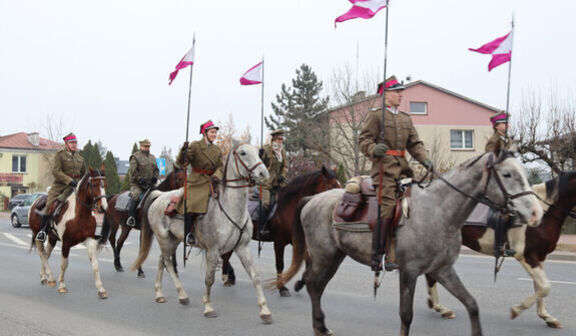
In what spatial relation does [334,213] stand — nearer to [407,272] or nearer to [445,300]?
[407,272]

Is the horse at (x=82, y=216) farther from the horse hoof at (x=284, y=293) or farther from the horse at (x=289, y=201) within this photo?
the horse hoof at (x=284, y=293)

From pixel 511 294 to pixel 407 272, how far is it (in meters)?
3.79

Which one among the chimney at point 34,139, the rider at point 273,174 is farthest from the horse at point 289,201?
the chimney at point 34,139

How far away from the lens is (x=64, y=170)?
988 cm

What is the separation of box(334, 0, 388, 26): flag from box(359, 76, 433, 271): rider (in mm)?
941

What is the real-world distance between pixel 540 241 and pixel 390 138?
2.56 m

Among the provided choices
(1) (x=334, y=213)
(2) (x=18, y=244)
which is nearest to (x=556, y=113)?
(1) (x=334, y=213)

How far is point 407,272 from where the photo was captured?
5203mm

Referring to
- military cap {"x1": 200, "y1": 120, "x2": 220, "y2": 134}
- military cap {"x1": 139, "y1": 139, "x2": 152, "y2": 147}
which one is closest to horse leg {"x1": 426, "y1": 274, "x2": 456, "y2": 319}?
military cap {"x1": 200, "y1": 120, "x2": 220, "y2": 134}

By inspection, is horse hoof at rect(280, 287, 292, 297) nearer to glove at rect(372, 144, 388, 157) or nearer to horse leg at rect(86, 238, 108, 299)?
horse leg at rect(86, 238, 108, 299)

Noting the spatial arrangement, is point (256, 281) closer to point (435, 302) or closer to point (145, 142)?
point (435, 302)

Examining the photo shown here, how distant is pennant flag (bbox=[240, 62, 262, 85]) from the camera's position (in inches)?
384

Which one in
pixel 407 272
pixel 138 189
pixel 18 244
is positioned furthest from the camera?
pixel 18 244

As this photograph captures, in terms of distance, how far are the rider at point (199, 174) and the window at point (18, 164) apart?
188ft
